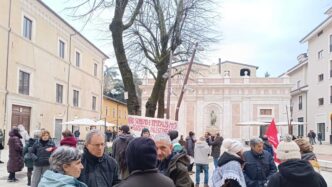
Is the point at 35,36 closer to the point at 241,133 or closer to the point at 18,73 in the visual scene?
the point at 18,73

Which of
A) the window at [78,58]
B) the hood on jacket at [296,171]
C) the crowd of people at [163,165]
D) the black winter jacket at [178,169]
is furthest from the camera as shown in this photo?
the window at [78,58]

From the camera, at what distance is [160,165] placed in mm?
4477

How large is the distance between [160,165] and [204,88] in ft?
172

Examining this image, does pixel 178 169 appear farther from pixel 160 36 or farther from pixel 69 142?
Answer: pixel 160 36

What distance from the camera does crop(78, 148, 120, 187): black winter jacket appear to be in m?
4.54

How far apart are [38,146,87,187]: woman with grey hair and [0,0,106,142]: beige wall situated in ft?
83.6

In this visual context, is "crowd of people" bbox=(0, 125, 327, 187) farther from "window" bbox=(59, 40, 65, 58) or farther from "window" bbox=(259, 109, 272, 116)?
"window" bbox=(259, 109, 272, 116)

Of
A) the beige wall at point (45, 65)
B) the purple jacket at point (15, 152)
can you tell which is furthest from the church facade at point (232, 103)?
the purple jacket at point (15, 152)

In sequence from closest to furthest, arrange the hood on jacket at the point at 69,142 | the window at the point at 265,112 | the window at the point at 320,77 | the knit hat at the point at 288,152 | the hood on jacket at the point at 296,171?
the hood on jacket at the point at 296,171 < the knit hat at the point at 288,152 < the hood on jacket at the point at 69,142 < the window at the point at 320,77 < the window at the point at 265,112

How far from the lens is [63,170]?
347 cm

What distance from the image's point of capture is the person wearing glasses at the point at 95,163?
15.0 ft

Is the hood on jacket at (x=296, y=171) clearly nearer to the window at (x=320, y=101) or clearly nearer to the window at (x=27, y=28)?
the window at (x=27, y=28)

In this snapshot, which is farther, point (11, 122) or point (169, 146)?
point (11, 122)

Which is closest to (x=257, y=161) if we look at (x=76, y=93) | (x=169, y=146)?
(x=169, y=146)
